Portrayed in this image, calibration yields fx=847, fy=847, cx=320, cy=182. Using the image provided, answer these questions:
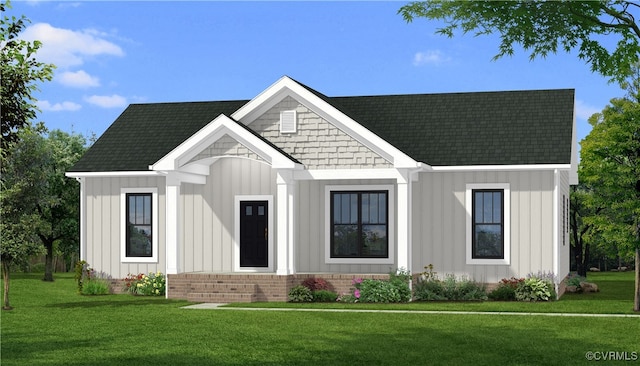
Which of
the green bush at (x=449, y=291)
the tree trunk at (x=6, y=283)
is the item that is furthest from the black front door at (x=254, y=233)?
the tree trunk at (x=6, y=283)

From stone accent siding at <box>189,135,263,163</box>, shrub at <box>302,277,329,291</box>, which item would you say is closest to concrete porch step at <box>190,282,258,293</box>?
shrub at <box>302,277,329,291</box>

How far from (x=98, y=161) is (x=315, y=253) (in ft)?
27.0

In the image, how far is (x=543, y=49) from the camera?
1880 cm

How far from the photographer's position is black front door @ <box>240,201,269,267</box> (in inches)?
1083

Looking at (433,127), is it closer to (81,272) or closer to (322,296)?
(322,296)

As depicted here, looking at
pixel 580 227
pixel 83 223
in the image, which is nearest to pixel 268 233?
pixel 83 223

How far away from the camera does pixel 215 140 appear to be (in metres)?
25.0

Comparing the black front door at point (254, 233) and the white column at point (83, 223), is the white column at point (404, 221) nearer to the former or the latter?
the black front door at point (254, 233)

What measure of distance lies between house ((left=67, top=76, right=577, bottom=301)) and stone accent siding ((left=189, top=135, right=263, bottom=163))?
0.04 meters

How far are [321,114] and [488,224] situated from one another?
6091mm

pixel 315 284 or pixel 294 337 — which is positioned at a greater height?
pixel 315 284

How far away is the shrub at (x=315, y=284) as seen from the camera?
24766 millimetres

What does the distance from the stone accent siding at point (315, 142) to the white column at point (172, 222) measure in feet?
9.94

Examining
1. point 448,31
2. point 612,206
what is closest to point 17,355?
point 448,31
